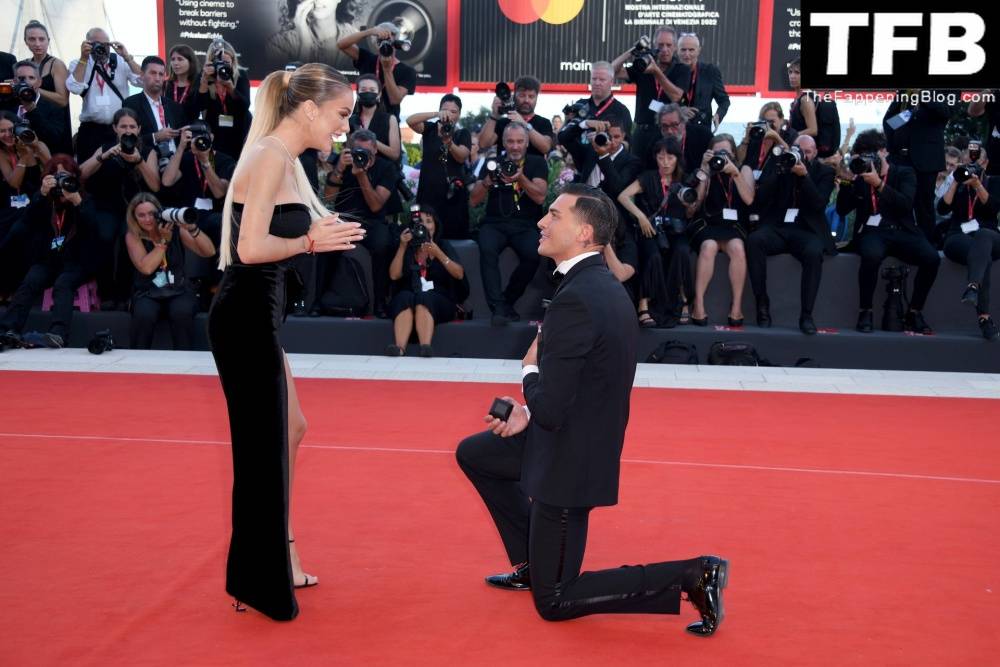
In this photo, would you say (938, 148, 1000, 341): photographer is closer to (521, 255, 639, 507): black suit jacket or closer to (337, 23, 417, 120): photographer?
(337, 23, 417, 120): photographer

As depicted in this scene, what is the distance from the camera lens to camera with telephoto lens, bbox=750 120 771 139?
29.2 ft

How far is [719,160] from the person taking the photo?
8.53 meters

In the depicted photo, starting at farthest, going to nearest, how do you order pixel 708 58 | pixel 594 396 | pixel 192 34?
pixel 192 34 → pixel 708 58 → pixel 594 396

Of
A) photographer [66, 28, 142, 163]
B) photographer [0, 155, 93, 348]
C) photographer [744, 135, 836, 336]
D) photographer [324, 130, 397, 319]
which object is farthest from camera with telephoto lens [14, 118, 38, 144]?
photographer [744, 135, 836, 336]

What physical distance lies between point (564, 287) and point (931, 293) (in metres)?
6.70

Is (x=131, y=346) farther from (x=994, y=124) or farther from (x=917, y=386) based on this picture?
(x=994, y=124)

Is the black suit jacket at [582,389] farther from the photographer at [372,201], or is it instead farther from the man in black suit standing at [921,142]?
the man in black suit standing at [921,142]

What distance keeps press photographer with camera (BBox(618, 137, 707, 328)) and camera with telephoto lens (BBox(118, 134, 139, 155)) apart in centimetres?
387

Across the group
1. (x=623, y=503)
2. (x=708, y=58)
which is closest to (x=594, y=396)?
(x=623, y=503)

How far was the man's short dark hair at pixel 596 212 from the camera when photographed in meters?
3.28

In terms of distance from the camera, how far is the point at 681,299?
8.76 m

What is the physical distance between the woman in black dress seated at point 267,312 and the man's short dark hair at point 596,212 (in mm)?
675

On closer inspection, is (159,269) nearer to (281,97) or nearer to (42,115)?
(42,115)

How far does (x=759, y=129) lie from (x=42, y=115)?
6059 mm
